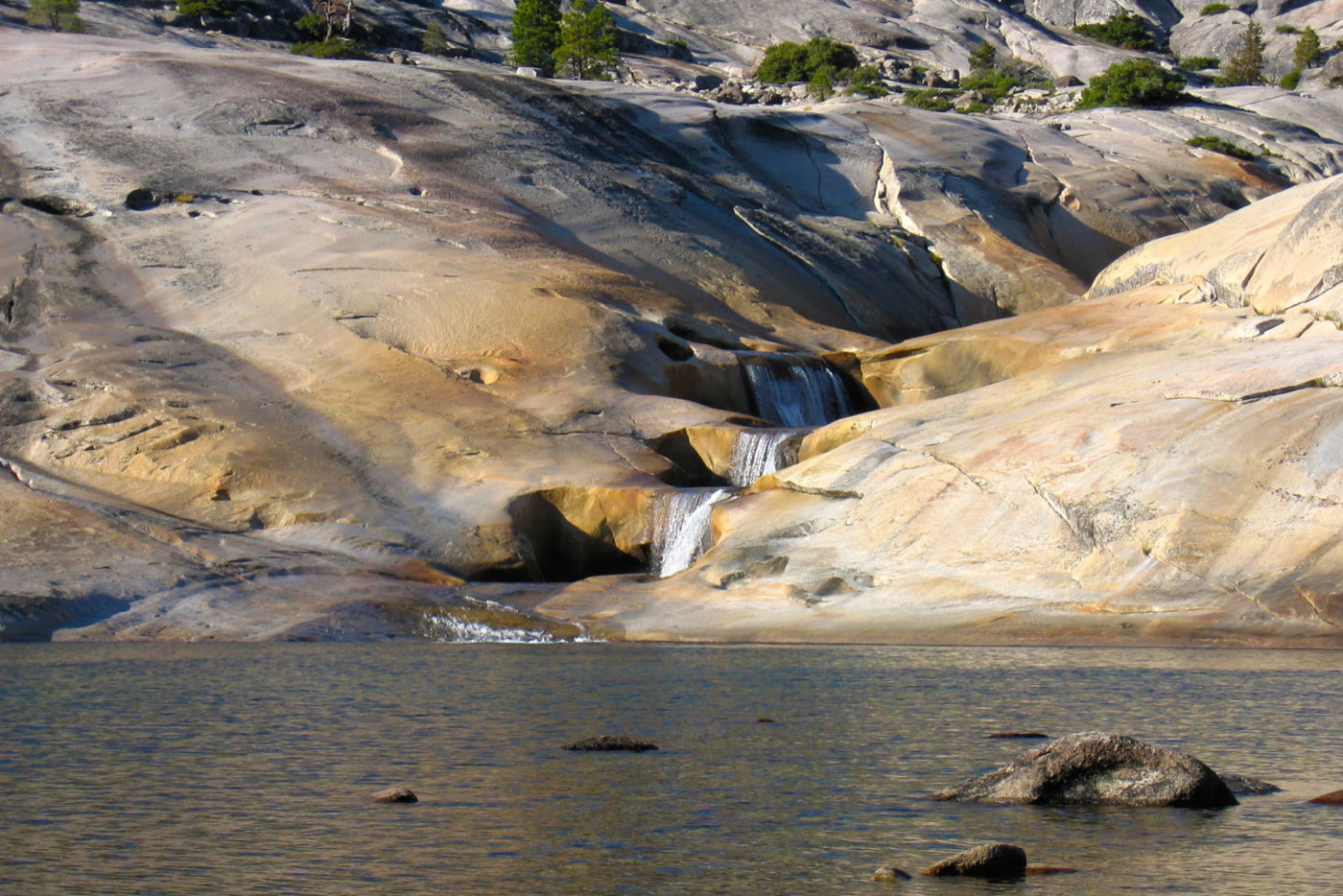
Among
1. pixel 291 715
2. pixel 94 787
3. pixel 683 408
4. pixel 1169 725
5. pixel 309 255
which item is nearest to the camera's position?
pixel 94 787

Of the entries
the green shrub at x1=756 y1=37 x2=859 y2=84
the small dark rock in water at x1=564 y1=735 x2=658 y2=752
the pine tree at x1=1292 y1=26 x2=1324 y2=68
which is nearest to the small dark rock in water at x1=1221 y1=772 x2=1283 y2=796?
the small dark rock in water at x1=564 y1=735 x2=658 y2=752

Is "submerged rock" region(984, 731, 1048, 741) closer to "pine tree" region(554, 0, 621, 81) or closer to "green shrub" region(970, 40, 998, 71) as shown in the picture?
"pine tree" region(554, 0, 621, 81)

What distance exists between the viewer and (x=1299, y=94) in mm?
75000

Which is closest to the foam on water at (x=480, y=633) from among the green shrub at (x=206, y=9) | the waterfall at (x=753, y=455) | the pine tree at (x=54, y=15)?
the waterfall at (x=753, y=455)

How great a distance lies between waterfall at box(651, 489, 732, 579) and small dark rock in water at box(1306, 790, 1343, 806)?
18359 millimetres

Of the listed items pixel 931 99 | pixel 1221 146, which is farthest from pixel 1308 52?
pixel 1221 146

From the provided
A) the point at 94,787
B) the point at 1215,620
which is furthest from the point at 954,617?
the point at 94,787

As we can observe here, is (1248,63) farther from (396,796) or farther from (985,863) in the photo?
(985,863)

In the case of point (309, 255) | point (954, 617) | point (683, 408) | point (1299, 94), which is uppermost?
point (1299, 94)

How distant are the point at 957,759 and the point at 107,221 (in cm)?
3307

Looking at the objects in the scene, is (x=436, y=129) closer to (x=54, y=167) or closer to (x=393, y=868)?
(x=54, y=167)

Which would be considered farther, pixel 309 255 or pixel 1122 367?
pixel 309 255

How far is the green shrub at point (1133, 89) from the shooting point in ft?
239

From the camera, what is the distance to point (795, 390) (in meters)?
38.5
